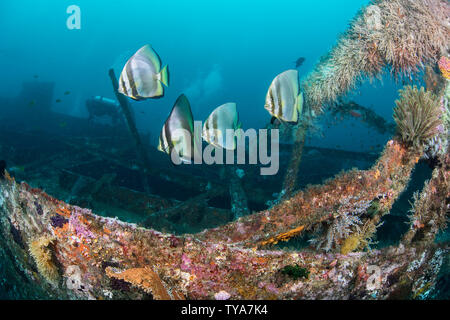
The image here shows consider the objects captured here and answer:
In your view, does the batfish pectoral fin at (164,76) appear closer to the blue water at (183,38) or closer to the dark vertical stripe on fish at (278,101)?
the dark vertical stripe on fish at (278,101)

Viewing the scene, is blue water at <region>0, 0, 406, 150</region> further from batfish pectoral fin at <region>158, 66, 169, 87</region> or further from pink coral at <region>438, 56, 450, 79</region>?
batfish pectoral fin at <region>158, 66, 169, 87</region>

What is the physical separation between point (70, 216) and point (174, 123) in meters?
1.07

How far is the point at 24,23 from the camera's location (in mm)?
151250

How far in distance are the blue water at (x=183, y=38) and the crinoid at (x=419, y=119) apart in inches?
4295

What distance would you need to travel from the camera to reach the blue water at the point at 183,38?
4951 inches

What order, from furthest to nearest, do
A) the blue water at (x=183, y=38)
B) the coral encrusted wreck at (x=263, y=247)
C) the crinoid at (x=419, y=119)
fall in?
the blue water at (x=183, y=38), the crinoid at (x=419, y=119), the coral encrusted wreck at (x=263, y=247)

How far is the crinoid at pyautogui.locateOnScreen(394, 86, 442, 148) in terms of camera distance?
3.18 meters

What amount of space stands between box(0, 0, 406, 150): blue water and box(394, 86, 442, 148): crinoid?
358ft

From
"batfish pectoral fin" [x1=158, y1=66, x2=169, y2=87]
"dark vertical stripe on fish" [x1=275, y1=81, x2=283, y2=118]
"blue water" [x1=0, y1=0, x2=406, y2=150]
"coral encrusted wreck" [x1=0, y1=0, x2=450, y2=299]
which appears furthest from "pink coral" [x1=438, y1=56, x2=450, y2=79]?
"blue water" [x1=0, y1=0, x2=406, y2=150]

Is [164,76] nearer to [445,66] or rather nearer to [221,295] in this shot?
[221,295]

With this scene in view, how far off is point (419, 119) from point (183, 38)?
178808 mm

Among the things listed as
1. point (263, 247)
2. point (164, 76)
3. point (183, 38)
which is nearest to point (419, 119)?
point (263, 247)

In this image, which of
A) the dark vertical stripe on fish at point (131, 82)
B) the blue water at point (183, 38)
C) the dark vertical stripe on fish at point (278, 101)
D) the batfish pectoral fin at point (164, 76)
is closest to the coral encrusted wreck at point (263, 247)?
the dark vertical stripe on fish at point (278, 101)

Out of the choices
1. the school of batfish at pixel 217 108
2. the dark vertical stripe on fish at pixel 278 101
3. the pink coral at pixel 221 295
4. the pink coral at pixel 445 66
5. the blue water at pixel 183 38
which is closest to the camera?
the pink coral at pixel 221 295
